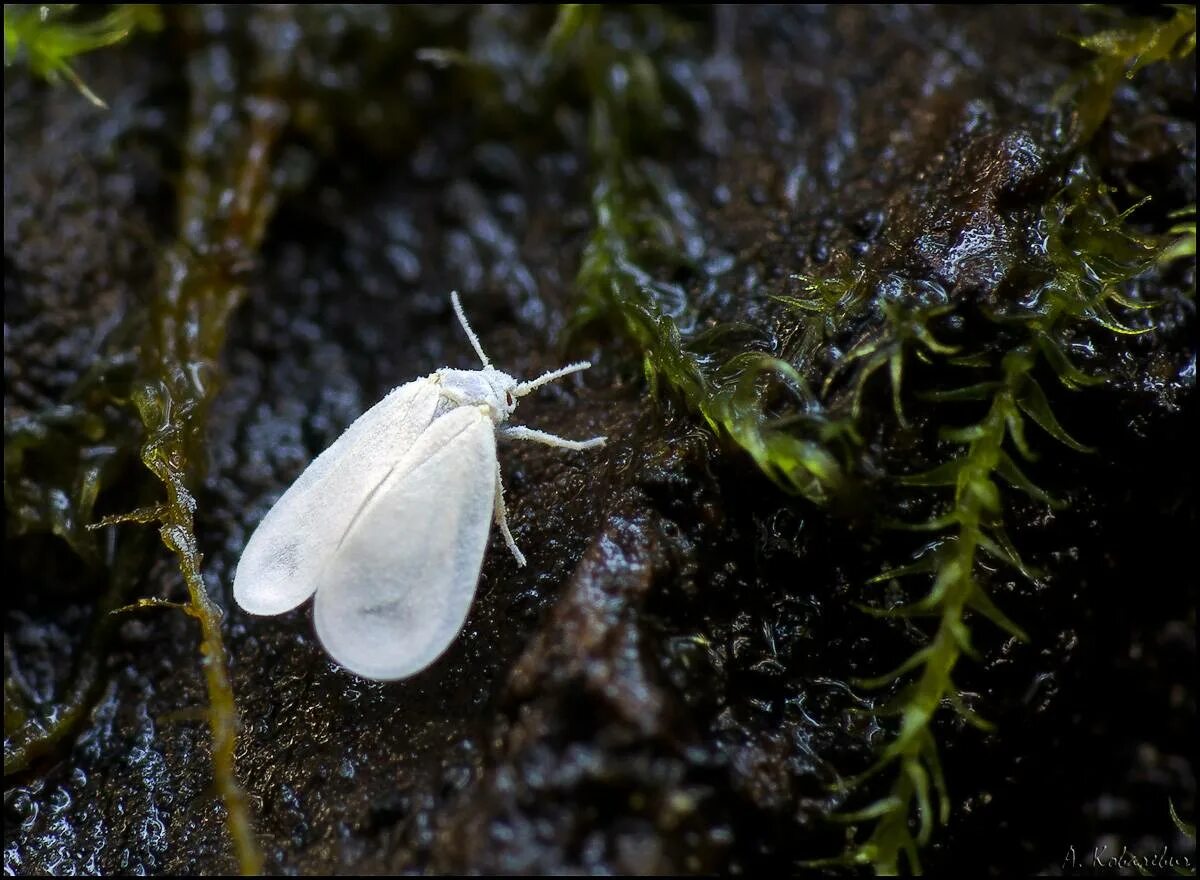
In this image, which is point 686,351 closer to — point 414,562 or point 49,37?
point 414,562

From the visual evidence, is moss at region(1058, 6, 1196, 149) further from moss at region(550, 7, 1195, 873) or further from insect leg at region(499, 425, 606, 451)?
insect leg at region(499, 425, 606, 451)

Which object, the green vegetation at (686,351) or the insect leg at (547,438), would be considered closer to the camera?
the green vegetation at (686,351)

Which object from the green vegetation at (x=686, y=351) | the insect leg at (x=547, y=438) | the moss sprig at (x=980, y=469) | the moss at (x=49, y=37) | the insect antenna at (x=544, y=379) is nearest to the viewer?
the moss sprig at (x=980, y=469)

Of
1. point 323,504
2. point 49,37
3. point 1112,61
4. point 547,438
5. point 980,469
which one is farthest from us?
point 49,37

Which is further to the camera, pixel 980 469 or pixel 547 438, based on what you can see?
pixel 547 438

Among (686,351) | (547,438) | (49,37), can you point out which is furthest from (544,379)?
(49,37)

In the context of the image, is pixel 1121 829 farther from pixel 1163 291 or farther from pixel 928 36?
pixel 928 36

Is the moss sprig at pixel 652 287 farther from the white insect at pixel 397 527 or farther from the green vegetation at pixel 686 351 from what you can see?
the white insect at pixel 397 527

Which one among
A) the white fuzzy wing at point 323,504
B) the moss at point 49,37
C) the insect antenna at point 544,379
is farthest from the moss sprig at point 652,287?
the moss at point 49,37
